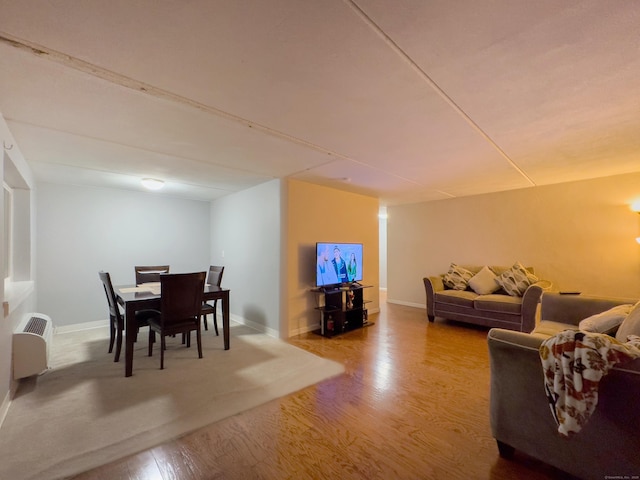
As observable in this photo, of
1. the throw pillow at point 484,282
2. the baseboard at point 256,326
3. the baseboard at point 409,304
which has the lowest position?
the baseboard at point 409,304

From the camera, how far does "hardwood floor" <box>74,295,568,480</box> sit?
1.53 m

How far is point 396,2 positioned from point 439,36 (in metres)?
0.31

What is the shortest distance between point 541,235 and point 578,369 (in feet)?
13.6

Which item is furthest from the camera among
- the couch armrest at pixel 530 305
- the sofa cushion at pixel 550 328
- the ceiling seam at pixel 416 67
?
the couch armrest at pixel 530 305

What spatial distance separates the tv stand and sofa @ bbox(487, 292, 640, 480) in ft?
8.23

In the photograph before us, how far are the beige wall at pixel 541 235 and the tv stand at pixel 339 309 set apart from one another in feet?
7.01

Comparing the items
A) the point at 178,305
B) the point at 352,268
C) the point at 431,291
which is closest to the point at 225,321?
the point at 178,305

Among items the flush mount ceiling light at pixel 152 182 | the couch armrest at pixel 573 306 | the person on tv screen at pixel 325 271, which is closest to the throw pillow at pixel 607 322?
the couch armrest at pixel 573 306

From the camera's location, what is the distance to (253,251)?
4.38 meters

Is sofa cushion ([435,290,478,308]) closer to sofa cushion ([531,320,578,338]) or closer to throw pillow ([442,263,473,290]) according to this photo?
throw pillow ([442,263,473,290])

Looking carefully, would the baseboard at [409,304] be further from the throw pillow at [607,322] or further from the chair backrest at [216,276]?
the chair backrest at [216,276]

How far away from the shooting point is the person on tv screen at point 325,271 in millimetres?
4009

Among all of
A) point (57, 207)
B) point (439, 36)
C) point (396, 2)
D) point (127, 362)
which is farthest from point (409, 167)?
point (57, 207)

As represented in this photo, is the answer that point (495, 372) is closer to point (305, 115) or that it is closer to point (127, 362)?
point (305, 115)
